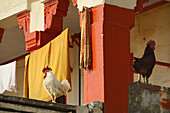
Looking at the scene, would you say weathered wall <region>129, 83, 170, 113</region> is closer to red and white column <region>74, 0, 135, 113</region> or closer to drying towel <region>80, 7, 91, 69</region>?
red and white column <region>74, 0, 135, 113</region>

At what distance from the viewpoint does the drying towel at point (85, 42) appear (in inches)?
453

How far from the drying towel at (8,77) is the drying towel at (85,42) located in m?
2.91

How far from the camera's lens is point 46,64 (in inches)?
515

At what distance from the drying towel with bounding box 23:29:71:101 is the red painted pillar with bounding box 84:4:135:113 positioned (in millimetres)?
981

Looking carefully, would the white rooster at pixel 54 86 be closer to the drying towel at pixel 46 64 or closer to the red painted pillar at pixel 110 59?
the red painted pillar at pixel 110 59

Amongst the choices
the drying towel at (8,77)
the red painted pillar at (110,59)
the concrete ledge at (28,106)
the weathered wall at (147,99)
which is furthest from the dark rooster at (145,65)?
the drying towel at (8,77)

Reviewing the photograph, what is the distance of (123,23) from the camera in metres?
11.8

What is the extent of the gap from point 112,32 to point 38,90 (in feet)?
8.30

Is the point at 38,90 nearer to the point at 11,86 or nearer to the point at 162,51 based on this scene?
the point at 11,86

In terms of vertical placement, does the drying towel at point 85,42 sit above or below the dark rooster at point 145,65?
above

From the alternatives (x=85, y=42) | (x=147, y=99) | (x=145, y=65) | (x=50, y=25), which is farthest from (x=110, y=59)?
(x=50, y=25)

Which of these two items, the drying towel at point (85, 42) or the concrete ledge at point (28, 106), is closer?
the concrete ledge at point (28, 106)

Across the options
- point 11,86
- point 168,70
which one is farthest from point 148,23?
point 11,86

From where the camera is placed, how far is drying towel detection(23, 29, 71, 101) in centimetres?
1245
